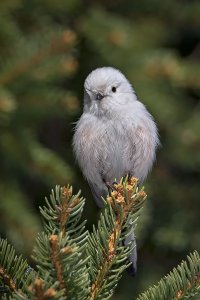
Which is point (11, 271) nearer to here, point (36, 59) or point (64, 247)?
point (64, 247)

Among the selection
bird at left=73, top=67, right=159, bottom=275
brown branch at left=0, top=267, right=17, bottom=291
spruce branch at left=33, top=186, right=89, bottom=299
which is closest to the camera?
spruce branch at left=33, top=186, right=89, bottom=299

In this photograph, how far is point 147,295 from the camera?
1.58m

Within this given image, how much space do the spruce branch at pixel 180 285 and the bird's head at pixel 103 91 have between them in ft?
5.02

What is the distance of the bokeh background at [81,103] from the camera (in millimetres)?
3029

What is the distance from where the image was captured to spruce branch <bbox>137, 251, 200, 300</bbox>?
1.55m

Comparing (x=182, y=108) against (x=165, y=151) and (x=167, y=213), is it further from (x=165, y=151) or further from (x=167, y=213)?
(x=167, y=213)

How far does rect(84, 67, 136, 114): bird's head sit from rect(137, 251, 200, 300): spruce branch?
1529 mm

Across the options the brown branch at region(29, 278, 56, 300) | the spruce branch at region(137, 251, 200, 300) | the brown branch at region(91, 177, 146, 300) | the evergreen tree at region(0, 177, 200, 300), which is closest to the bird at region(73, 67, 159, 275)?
the brown branch at region(91, 177, 146, 300)

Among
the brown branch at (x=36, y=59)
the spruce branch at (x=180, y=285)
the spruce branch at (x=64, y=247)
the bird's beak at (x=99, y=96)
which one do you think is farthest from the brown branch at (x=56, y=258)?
the bird's beak at (x=99, y=96)

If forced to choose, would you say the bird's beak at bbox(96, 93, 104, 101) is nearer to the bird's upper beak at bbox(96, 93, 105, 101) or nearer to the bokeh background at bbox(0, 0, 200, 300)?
the bird's upper beak at bbox(96, 93, 105, 101)

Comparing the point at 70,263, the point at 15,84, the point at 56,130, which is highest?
the point at 70,263

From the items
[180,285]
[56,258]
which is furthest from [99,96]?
[56,258]

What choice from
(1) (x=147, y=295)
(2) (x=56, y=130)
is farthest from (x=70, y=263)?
(2) (x=56, y=130)

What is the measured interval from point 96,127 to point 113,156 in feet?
0.55
